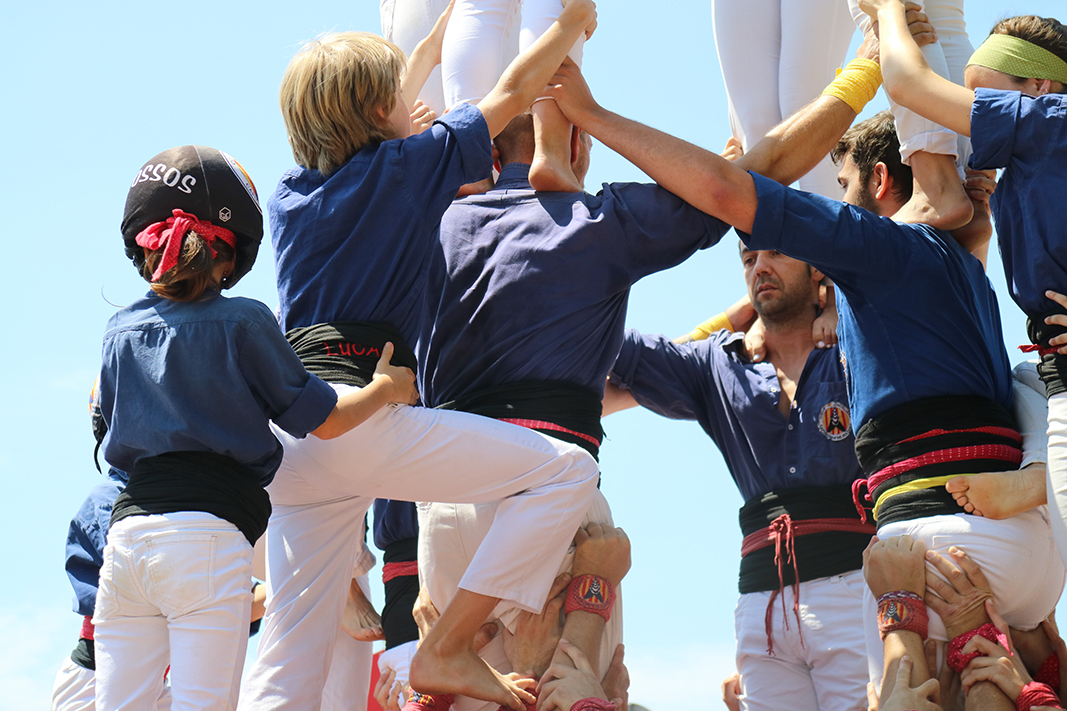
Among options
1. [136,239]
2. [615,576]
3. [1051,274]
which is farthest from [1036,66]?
[136,239]

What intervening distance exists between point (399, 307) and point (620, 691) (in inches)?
67.2

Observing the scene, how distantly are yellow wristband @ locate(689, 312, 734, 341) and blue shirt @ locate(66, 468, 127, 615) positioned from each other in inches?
125

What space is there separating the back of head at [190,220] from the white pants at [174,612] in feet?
2.50

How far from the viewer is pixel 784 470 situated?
17.4 ft

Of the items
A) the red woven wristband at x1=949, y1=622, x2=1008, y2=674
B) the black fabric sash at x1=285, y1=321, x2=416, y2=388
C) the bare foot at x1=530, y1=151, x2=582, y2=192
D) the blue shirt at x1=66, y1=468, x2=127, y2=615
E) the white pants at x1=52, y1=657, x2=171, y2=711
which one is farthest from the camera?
the white pants at x1=52, y1=657, x2=171, y2=711

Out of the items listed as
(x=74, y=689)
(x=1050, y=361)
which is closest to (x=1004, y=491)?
(x=1050, y=361)

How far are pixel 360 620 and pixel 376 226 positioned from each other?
226 cm

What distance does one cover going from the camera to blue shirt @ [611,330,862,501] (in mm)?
5223

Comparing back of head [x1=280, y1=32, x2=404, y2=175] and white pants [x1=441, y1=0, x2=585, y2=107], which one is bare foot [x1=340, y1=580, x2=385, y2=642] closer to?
back of head [x1=280, y1=32, x2=404, y2=175]

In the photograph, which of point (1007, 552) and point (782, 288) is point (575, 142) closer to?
point (782, 288)

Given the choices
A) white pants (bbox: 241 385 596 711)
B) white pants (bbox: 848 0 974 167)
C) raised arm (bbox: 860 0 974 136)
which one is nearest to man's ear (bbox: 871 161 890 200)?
white pants (bbox: 848 0 974 167)

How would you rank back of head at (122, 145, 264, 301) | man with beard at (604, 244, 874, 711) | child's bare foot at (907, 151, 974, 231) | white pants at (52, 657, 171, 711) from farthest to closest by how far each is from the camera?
white pants at (52, 657, 171, 711), man with beard at (604, 244, 874, 711), child's bare foot at (907, 151, 974, 231), back of head at (122, 145, 264, 301)

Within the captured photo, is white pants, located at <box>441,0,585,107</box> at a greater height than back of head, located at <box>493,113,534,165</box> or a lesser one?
greater

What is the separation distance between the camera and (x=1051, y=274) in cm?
368
